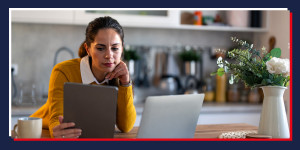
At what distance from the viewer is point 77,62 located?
1.83m

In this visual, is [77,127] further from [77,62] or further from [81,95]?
[77,62]

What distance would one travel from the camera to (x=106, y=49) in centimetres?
165

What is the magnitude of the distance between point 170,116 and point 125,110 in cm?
43

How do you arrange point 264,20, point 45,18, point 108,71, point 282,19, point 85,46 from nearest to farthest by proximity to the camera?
point 108,71 < point 85,46 < point 45,18 < point 282,19 < point 264,20

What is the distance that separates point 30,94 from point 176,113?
236 centimetres

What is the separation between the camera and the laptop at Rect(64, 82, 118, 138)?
1291mm

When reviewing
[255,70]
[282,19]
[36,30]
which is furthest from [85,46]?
[282,19]

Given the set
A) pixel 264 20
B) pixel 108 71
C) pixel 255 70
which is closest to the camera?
pixel 255 70

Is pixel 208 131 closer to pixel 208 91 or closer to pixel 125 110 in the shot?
pixel 125 110

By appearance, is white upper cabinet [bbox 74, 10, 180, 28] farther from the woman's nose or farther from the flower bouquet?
the flower bouquet

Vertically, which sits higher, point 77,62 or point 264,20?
point 264,20

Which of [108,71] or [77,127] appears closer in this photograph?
[77,127]

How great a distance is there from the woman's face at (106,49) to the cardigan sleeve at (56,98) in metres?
0.18

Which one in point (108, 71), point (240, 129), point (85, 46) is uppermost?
point (85, 46)
